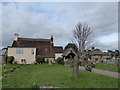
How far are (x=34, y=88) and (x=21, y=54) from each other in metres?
32.1

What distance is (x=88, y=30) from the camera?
41.8 metres

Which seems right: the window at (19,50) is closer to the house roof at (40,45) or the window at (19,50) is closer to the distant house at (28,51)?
the distant house at (28,51)

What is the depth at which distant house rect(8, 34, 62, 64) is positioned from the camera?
37491 mm

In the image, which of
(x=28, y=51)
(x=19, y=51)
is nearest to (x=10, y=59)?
(x=19, y=51)

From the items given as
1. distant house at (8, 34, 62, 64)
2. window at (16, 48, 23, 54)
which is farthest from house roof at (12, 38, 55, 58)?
window at (16, 48, 23, 54)

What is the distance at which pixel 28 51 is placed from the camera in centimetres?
3797

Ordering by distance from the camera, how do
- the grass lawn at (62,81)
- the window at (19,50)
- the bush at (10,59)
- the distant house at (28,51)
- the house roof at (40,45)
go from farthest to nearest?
the house roof at (40,45) → the window at (19,50) → the distant house at (28,51) → the bush at (10,59) → the grass lawn at (62,81)

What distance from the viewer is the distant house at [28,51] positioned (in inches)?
1476

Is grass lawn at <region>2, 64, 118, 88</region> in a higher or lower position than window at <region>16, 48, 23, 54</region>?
lower

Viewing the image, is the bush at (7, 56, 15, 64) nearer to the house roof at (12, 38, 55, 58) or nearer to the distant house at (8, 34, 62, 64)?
the distant house at (8, 34, 62, 64)

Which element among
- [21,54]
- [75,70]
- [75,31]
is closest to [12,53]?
[21,54]

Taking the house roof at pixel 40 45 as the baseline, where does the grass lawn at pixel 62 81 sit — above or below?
below

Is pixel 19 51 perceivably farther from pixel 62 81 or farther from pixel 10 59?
pixel 62 81

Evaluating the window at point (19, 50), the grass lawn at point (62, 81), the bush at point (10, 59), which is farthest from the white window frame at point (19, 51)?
the grass lawn at point (62, 81)
